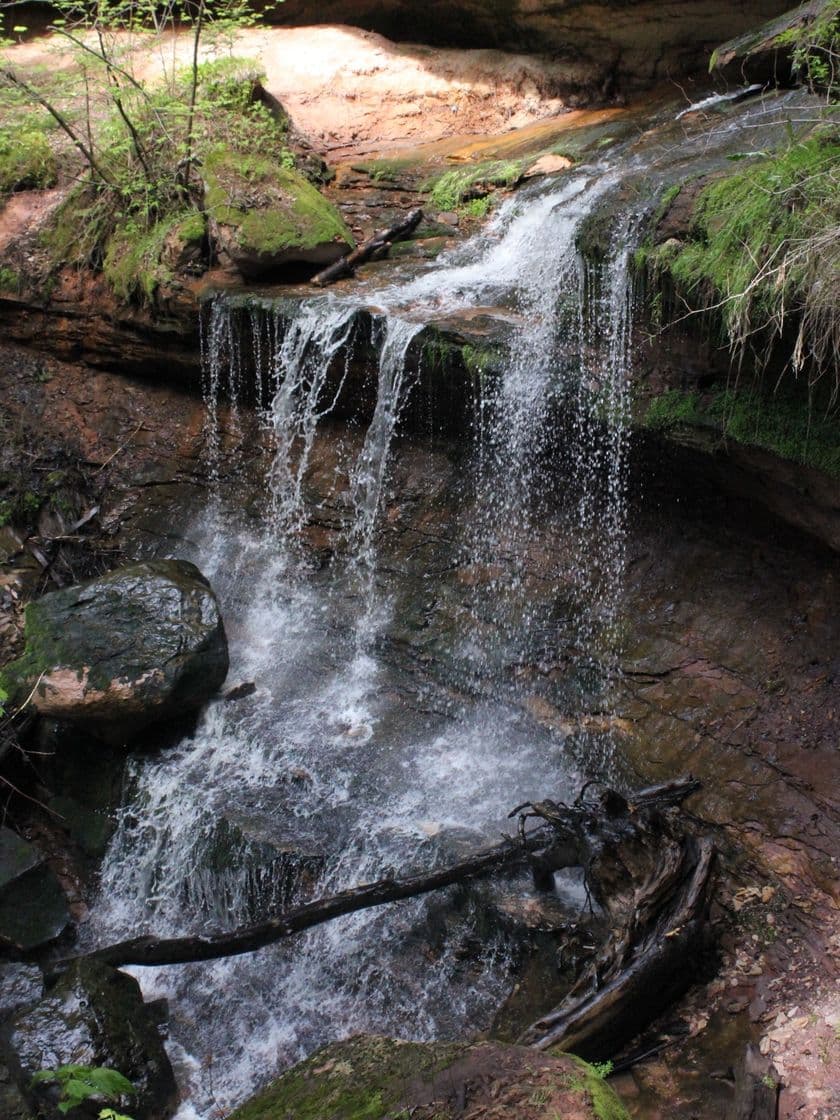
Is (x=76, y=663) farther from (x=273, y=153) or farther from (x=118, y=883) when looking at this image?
(x=273, y=153)

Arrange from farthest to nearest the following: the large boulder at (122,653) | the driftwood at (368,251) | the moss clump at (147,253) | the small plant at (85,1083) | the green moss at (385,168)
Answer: the green moss at (385,168)
the moss clump at (147,253)
the driftwood at (368,251)
the large boulder at (122,653)
the small plant at (85,1083)

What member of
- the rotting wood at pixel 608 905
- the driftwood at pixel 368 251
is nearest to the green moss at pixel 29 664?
the rotting wood at pixel 608 905

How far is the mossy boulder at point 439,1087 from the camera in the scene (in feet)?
7.43

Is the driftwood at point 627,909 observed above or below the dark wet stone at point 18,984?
above

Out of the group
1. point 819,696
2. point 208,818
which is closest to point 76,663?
point 208,818

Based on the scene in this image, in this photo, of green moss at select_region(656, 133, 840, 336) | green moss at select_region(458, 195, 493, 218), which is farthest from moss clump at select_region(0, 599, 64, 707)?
green moss at select_region(458, 195, 493, 218)

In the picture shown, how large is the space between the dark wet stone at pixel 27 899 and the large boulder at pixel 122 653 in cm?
81

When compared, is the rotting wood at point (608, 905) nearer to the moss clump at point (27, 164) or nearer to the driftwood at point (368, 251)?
the driftwood at point (368, 251)

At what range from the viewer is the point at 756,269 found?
442 centimetres

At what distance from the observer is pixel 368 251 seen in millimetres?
7688

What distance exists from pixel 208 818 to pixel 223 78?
21.2ft

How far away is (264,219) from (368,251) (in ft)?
2.96

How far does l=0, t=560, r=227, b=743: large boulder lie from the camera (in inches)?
225

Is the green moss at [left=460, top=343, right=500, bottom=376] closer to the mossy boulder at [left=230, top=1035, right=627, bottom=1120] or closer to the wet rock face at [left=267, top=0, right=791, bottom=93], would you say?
the mossy boulder at [left=230, top=1035, right=627, bottom=1120]
